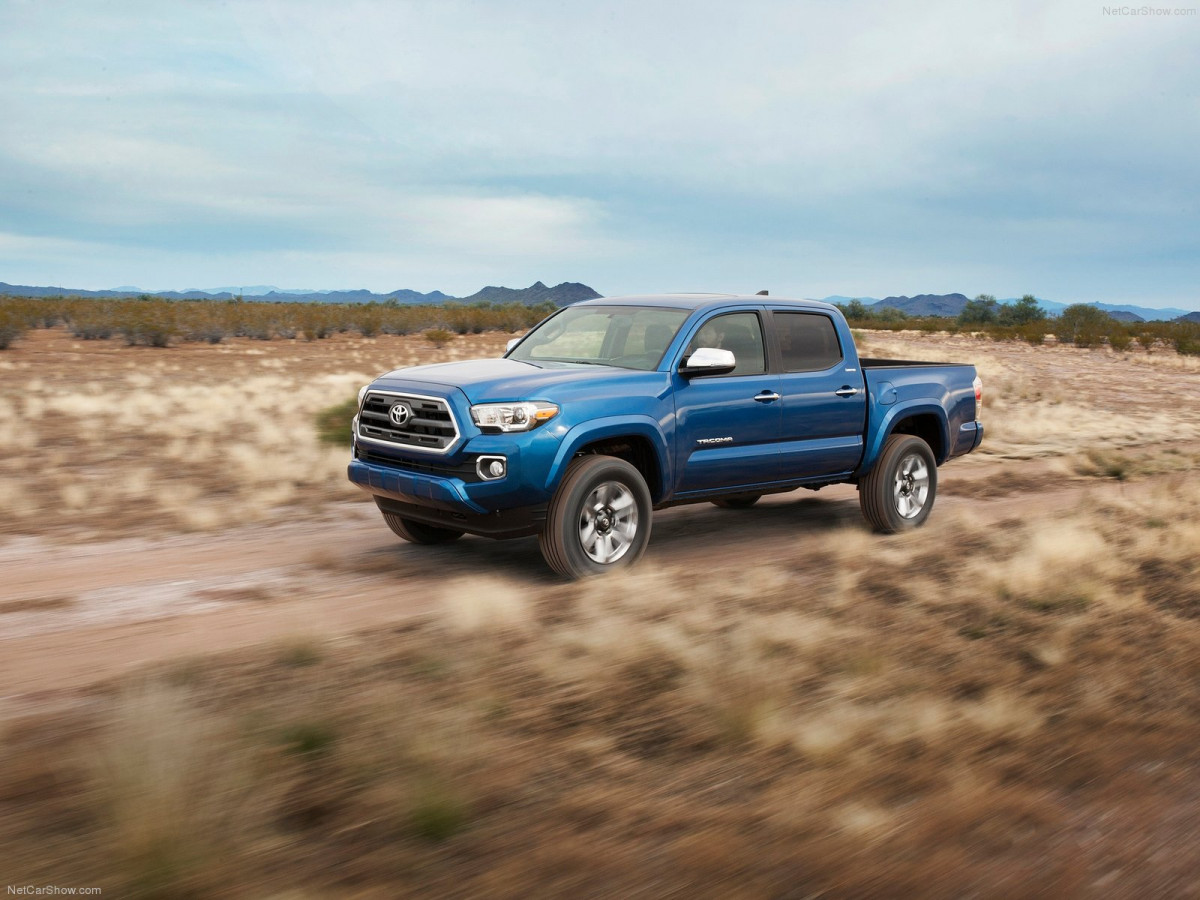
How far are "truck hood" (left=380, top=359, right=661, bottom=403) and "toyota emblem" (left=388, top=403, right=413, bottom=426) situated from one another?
0.68 feet

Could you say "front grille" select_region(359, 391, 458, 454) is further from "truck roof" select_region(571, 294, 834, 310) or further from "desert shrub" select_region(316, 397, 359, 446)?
"desert shrub" select_region(316, 397, 359, 446)

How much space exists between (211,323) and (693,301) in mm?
40649

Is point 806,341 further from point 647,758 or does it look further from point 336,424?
point 336,424

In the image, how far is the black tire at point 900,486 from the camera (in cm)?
934

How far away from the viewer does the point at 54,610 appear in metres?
6.68

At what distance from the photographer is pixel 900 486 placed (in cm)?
962

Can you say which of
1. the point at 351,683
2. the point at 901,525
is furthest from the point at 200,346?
the point at 351,683

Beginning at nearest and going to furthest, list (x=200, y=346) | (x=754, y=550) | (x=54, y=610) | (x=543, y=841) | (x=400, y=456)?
(x=543, y=841)
(x=54, y=610)
(x=400, y=456)
(x=754, y=550)
(x=200, y=346)

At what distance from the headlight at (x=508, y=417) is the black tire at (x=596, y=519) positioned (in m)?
0.47

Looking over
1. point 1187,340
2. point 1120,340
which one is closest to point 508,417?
point 1120,340

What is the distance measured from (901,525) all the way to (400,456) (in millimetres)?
4610

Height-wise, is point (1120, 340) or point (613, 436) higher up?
point (1120, 340)

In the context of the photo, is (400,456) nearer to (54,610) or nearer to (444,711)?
(54,610)

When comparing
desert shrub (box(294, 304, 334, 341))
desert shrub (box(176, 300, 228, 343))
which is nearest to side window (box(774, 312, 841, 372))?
desert shrub (box(176, 300, 228, 343))
